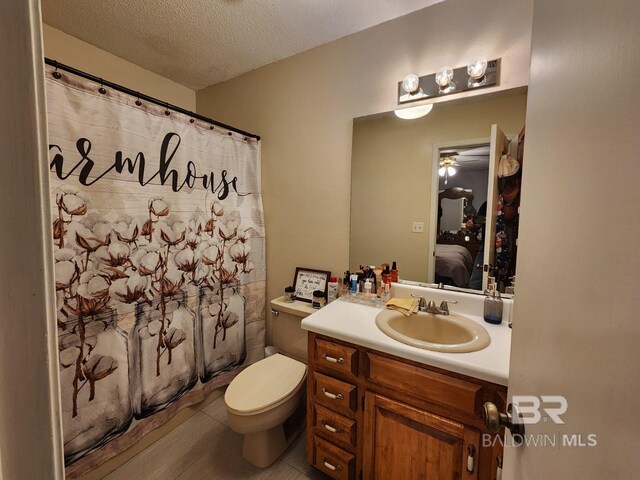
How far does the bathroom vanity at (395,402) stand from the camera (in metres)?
0.91

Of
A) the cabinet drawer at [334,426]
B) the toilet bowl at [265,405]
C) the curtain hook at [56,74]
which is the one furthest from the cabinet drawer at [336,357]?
the curtain hook at [56,74]

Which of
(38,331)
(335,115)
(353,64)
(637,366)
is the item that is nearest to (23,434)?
(38,331)

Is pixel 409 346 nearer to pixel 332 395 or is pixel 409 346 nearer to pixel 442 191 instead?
pixel 332 395

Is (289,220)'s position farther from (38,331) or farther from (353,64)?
(38,331)

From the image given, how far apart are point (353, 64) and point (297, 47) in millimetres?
421

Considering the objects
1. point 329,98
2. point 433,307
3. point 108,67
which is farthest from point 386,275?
point 108,67

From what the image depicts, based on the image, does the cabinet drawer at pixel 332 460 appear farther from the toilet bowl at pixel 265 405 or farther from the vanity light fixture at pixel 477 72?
the vanity light fixture at pixel 477 72

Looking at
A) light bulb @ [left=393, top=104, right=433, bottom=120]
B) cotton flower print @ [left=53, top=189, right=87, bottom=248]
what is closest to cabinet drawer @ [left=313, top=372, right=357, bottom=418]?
cotton flower print @ [left=53, top=189, right=87, bottom=248]

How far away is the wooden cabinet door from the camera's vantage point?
94 centimetres

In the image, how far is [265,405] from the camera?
1.29 m

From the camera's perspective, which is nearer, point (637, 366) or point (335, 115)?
point (637, 366)

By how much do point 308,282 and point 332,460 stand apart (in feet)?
3.18

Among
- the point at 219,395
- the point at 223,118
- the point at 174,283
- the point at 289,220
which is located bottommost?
the point at 219,395

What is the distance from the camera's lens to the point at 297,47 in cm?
172
